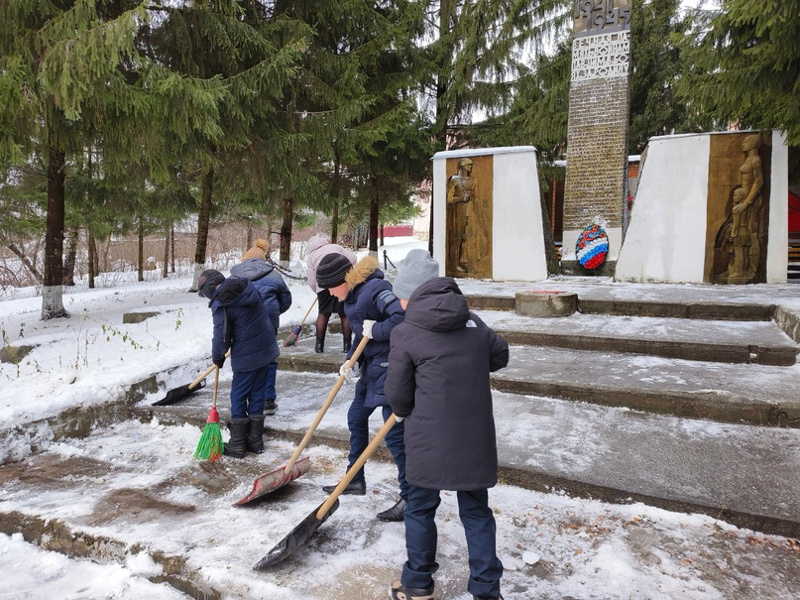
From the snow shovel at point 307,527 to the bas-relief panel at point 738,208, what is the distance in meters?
8.59

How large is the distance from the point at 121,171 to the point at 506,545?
802 cm

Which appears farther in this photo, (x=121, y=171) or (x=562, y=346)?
(x=121, y=171)

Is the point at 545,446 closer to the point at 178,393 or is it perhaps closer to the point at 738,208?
the point at 178,393

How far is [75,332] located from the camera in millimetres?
7430

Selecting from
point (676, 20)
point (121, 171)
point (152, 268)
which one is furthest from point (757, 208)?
point (152, 268)

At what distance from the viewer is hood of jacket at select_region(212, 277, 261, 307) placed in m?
3.75

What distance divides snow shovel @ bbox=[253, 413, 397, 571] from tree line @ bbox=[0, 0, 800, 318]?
17.5 feet

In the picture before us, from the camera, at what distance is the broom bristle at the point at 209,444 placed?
12.2ft

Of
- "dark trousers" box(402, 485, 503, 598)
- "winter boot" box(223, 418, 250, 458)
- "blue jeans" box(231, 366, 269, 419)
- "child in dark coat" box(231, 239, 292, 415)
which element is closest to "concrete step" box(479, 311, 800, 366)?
"child in dark coat" box(231, 239, 292, 415)

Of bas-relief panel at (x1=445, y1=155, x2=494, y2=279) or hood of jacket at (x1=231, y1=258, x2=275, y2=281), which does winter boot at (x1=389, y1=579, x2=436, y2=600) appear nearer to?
hood of jacket at (x1=231, y1=258, x2=275, y2=281)

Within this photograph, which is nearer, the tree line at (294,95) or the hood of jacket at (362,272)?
the hood of jacket at (362,272)

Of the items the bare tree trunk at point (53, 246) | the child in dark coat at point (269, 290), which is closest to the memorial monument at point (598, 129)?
the child in dark coat at point (269, 290)

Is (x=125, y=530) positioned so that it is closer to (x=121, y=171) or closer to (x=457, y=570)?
(x=457, y=570)

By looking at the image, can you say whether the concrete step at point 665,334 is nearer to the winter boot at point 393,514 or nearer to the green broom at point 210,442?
the green broom at point 210,442
